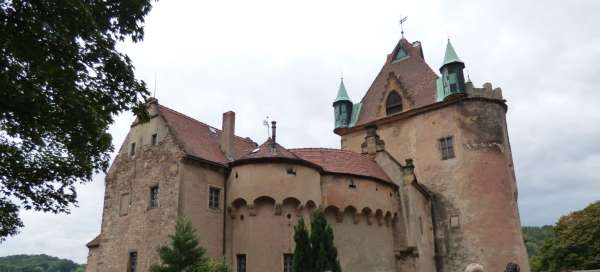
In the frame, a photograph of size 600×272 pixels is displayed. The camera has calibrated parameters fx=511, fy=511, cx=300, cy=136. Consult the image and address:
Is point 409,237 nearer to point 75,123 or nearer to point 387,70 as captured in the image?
point 387,70

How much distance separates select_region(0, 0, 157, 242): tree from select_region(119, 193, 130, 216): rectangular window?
8.62 m

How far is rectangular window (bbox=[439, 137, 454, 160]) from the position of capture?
106ft

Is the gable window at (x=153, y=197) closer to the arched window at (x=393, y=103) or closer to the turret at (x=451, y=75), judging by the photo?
the arched window at (x=393, y=103)

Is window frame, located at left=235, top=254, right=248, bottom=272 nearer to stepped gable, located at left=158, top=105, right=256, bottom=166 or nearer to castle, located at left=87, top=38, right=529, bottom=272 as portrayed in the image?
castle, located at left=87, top=38, right=529, bottom=272

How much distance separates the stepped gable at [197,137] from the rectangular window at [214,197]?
1.28m

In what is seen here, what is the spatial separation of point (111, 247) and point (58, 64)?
49.9 feet

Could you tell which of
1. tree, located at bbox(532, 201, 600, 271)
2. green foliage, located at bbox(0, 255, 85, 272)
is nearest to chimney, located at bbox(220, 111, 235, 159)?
tree, located at bbox(532, 201, 600, 271)

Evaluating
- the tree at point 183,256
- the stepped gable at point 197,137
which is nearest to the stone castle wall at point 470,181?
the stepped gable at point 197,137

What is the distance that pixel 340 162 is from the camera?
87.8 ft

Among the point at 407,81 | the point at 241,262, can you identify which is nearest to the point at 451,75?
the point at 407,81

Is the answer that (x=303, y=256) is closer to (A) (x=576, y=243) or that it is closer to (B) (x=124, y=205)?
(B) (x=124, y=205)

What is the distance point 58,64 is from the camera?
11688 mm

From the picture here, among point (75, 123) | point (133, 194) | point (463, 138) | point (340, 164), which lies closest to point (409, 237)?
point (340, 164)

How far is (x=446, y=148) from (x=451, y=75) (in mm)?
4784
